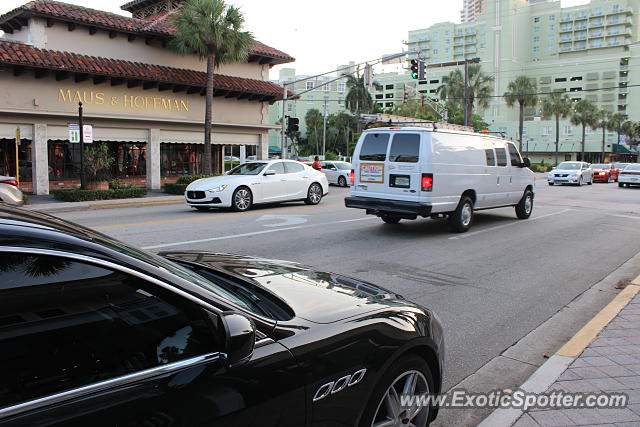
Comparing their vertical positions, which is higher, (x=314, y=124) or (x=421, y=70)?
(x=314, y=124)

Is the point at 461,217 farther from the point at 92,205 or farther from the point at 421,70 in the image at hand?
the point at 421,70

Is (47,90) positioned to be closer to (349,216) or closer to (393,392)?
(349,216)

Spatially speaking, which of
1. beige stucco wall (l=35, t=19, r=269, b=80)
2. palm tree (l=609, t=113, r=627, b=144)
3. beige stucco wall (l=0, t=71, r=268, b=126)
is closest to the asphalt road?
beige stucco wall (l=0, t=71, r=268, b=126)

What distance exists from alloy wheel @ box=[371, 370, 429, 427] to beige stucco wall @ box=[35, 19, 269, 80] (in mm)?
23366

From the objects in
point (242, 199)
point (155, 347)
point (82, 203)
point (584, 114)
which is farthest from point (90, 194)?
point (584, 114)

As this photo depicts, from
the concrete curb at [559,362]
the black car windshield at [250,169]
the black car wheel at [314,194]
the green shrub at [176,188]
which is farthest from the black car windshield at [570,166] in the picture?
the concrete curb at [559,362]

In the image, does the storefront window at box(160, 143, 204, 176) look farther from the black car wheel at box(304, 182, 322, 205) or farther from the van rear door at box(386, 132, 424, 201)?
the van rear door at box(386, 132, 424, 201)

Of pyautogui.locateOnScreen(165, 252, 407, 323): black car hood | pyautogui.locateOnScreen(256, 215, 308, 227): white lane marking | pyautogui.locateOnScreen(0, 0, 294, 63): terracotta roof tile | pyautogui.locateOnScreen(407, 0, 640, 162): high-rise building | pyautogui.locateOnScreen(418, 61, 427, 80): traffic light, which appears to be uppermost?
pyautogui.locateOnScreen(407, 0, 640, 162): high-rise building

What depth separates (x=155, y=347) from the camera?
200 cm

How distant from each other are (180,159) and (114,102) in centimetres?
524

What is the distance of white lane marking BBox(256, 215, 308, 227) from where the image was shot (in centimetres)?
1202

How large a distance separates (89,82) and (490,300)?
21310mm

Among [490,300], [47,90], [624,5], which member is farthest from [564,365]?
[624,5]

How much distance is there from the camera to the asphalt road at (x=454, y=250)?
18.6ft
